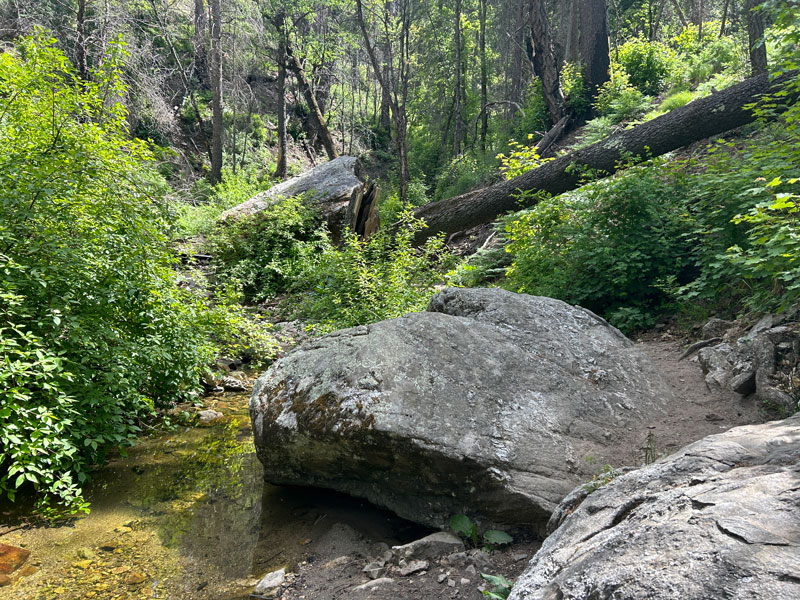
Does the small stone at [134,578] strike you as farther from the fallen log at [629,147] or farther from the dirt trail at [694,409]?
the fallen log at [629,147]

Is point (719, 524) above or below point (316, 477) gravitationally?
above

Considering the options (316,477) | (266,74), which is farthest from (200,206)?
(266,74)

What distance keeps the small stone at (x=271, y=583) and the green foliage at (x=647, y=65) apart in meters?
15.3

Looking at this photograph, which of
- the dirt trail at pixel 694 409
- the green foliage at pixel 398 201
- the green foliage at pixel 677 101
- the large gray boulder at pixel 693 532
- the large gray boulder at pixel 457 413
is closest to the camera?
the large gray boulder at pixel 693 532

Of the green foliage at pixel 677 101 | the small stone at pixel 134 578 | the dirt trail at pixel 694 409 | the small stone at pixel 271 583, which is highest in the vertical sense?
the green foliage at pixel 677 101

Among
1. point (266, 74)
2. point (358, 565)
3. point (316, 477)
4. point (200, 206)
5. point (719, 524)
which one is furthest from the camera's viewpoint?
point (266, 74)

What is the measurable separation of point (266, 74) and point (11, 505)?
31.9m

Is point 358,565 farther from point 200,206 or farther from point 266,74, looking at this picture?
point 266,74

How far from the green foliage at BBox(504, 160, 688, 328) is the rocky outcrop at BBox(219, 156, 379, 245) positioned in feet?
23.8

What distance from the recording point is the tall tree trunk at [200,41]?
62.5 ft

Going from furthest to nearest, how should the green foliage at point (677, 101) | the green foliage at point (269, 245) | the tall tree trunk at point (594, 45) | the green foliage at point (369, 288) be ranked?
1. the tall tree trunk at point (594, 45)
2. the green foliage at point (269, 245)
3. the green foliage at point (677, 101)
4. the green foliage at point (369, 288)

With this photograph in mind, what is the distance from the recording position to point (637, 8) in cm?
2358

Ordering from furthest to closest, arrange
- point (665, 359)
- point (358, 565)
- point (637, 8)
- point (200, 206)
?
1. point (637, 8)
2. point (200, 206)
3. point (665, 359)
4. point (358, 565)

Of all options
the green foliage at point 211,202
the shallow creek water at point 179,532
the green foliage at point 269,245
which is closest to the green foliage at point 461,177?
the green foliage at point 269,245
